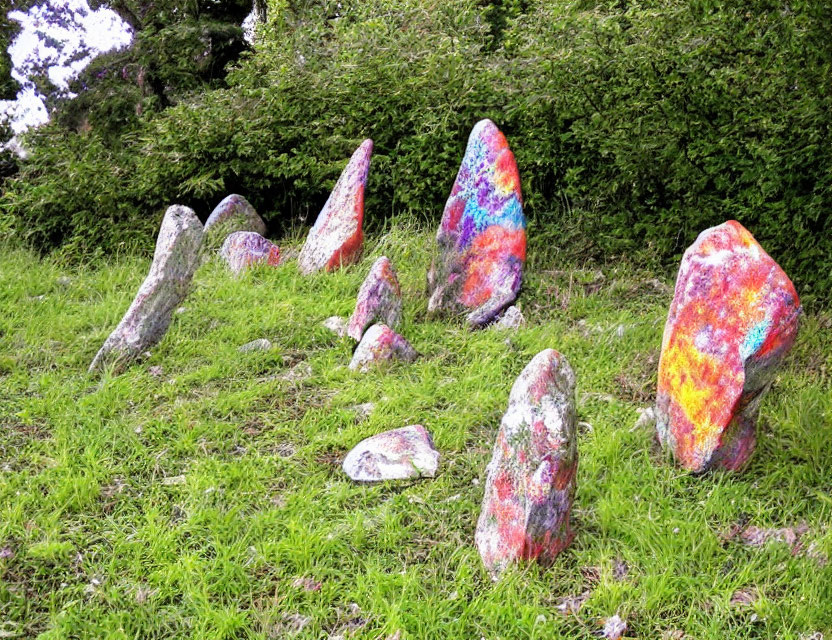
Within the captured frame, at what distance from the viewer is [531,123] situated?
6672mm

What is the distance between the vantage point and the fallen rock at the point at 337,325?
540 centimetres

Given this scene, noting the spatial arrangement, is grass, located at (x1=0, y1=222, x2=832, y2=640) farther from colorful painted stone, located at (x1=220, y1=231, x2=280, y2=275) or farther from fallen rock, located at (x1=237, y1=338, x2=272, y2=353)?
colorful painted stone, located at (x1=220, y1=231, x2=280, y2=275)

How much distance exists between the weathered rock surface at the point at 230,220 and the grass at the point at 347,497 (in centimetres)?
162

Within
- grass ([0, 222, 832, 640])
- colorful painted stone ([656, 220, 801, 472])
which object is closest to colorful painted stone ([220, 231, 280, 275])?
grass ([0, 222, 832, 640])

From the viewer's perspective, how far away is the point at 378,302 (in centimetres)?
533

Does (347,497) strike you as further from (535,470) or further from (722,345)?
(722,345)

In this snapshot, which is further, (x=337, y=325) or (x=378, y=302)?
(x=337, y=325)

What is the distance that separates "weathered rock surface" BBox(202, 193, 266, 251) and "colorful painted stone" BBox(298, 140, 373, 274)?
39.6 inches

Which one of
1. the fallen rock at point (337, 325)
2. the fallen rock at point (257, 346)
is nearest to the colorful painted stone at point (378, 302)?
the fallen rock at point (337, 325)

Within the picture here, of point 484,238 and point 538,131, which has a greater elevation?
point 538,131

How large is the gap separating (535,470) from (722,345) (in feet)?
3.64

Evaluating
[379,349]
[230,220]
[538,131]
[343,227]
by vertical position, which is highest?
[230,220]

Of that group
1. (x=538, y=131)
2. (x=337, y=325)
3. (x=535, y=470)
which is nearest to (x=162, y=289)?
(x=337, y=325)

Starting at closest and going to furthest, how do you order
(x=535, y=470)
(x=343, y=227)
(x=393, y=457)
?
(x=535, y=470), (x=393, y=457), (x=343, y=227)
